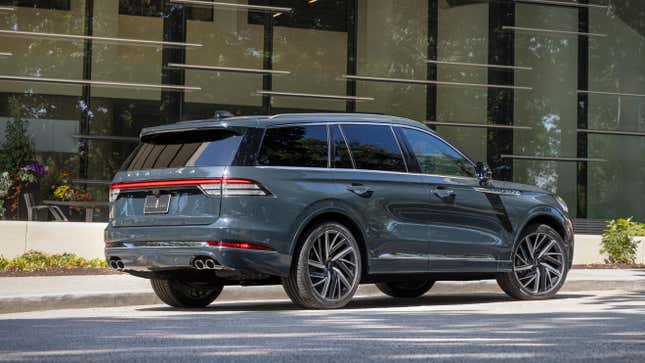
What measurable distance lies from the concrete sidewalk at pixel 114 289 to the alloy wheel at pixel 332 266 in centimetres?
214

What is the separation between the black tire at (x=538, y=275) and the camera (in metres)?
12.9

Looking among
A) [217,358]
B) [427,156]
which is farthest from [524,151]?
[217,358]

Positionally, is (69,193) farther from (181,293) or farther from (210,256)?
(210,256)

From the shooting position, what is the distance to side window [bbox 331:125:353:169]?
11.6m

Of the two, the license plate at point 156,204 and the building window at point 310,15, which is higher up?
the building window at point 310,15

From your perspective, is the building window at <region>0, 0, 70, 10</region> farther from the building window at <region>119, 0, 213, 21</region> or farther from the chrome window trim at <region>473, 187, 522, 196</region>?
the chrome window trim at <region>473, 187, 522, 196</region>

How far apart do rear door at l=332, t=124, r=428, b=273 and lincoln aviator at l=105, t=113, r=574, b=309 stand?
0.04 ft

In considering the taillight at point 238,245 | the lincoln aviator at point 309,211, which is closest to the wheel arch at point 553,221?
the lincoln aviator at point 309,211

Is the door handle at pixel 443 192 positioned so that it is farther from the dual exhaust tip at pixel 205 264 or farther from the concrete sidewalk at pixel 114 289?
the dual exhaust tip at pixel 205 264

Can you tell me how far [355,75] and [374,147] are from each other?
33.6 feet

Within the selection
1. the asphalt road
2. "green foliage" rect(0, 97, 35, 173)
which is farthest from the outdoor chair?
the asphalt road

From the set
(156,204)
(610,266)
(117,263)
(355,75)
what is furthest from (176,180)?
(355,75)

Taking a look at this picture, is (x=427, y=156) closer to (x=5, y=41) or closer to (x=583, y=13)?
(x=5, y=41)

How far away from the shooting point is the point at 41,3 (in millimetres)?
20516
